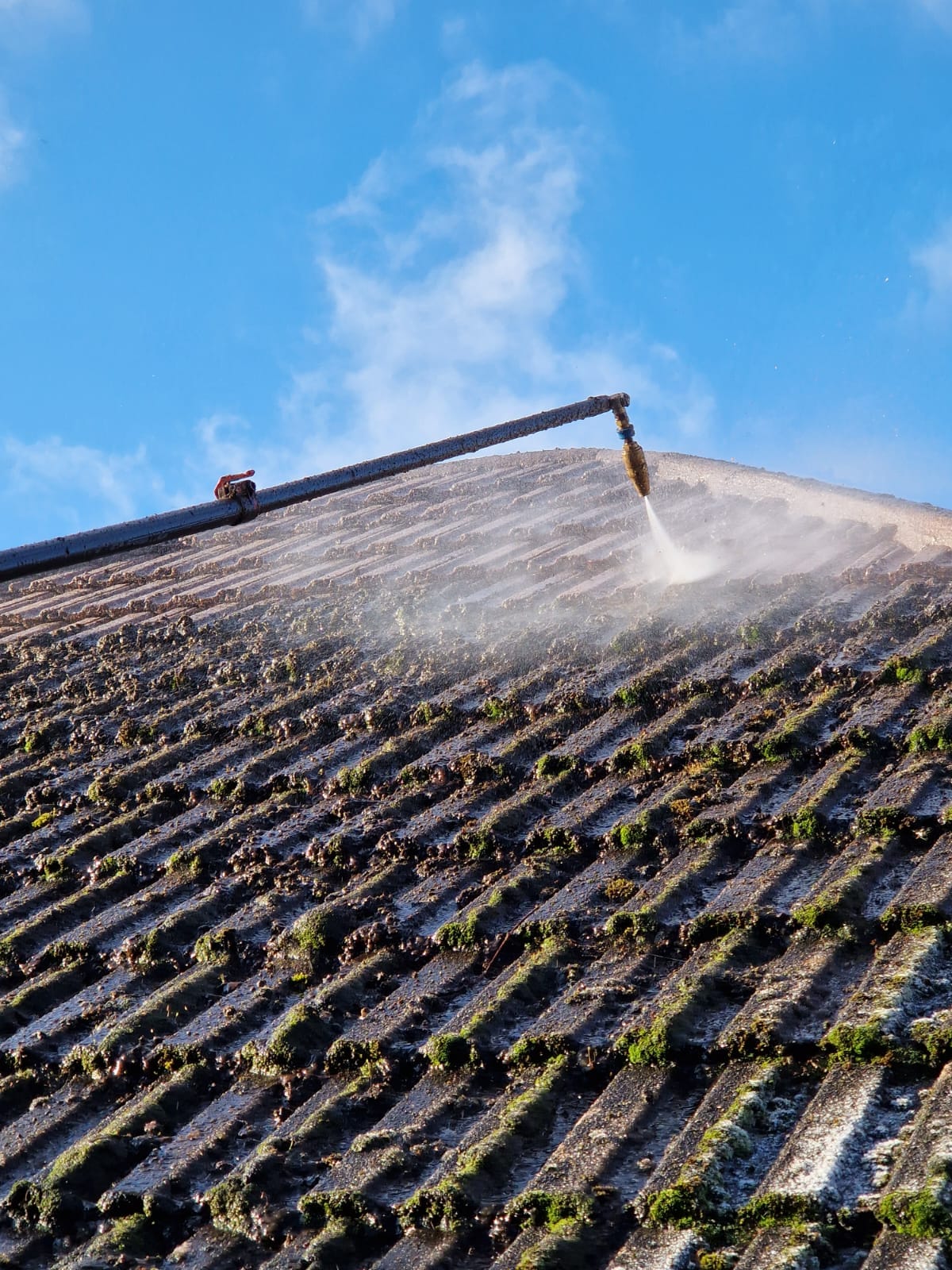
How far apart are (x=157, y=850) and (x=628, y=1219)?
2367 mm

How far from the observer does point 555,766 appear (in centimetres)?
401

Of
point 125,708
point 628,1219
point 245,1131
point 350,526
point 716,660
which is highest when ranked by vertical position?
point 350,526

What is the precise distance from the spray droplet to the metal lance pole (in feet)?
3.73

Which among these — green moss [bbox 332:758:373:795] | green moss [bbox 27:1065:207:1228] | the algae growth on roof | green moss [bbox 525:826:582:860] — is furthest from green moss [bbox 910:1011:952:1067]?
green moss [bbox 332:758:373:795]

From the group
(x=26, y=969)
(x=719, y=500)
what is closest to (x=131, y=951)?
(x=26, y=969)

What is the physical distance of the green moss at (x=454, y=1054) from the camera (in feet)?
8.77

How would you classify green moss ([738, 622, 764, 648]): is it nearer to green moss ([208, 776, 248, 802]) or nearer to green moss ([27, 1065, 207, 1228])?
green moss ([208, 776, 248, 802])

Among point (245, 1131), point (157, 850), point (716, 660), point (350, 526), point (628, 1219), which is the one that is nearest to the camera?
point (628, 1219)

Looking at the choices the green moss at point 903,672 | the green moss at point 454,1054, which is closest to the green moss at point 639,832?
the green moss at point 454,1054

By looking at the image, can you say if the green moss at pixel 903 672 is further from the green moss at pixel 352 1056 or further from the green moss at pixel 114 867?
the green moss at pixel 114 867

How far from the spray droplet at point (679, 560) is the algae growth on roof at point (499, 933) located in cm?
7

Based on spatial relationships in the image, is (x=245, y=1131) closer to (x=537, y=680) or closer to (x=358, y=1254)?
(x=358, y=1254)

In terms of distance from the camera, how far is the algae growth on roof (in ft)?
7.41

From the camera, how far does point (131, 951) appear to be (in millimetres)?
3471
